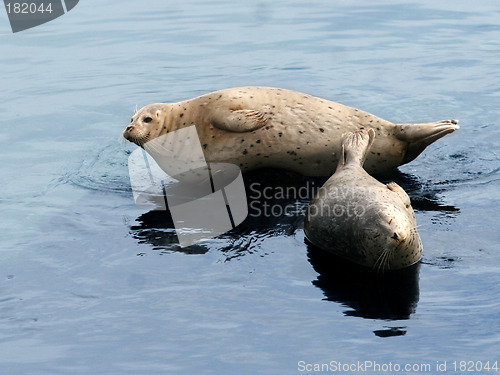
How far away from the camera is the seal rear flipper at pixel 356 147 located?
8109 millimetres

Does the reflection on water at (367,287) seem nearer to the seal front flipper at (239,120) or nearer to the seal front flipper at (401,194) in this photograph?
the seal front flipper at (401,194)

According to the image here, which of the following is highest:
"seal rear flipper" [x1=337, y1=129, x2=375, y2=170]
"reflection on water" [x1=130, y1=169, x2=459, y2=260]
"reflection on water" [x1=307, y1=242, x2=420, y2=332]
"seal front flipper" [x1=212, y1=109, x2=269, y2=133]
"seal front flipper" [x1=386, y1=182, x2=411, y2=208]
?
"seal front flipper" [x1=212, y1=109, x2=269, y2=133]

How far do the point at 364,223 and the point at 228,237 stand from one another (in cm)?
123

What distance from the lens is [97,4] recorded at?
17.0 meters

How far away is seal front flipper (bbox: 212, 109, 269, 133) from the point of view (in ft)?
28.0

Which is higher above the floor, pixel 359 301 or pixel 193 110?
pixel 193 110

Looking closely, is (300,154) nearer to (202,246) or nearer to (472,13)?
(202,246)

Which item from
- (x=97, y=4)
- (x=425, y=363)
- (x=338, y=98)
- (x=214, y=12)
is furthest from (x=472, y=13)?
(x=425, y=363)

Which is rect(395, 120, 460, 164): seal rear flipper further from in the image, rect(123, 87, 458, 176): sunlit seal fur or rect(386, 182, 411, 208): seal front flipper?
rect(386, 182, 411, 208): seal front flipper

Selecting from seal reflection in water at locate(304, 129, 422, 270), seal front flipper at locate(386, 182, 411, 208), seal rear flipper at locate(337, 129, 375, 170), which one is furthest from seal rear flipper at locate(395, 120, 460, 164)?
seal front flipper at locate(386, 182, 411, 208)

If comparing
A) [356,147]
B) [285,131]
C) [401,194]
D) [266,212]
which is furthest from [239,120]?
[401,194]

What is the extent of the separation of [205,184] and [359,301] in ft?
8.84

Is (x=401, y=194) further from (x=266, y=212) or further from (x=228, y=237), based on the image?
(x=228, y=237)

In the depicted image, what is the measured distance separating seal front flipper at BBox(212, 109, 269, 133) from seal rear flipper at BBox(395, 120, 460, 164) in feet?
4.05
